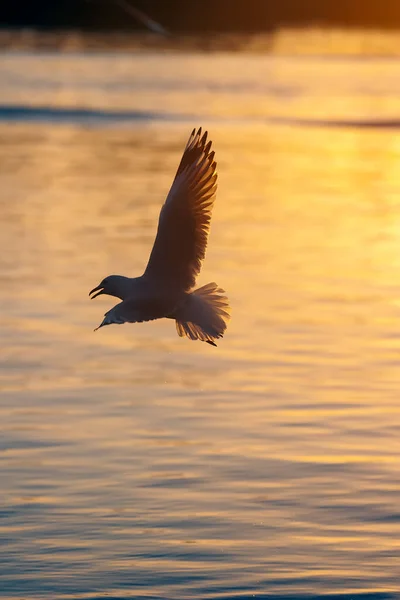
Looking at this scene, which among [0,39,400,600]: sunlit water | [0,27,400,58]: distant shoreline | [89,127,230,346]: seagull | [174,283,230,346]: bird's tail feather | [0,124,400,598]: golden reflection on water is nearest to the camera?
[0,39,400,600]: sunlit water

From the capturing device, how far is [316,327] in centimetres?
1727

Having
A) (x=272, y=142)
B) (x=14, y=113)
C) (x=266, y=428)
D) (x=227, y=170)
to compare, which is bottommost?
(x=266, y=428)

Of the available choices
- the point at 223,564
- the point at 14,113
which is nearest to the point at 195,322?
the point at 223,564

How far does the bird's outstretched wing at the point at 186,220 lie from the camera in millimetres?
11125

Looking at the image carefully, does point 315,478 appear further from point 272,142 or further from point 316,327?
point 272,142

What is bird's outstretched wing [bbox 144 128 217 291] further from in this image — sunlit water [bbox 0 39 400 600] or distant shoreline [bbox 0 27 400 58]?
distant shoreline [bbox 0 27 400 58]

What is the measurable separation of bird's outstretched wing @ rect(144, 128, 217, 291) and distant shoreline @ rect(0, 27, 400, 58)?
66.6 metres

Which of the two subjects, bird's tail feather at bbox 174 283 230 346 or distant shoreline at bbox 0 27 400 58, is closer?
bird's tail feather at bbox 174 283 230 346

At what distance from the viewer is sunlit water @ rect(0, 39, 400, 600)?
34.5ft

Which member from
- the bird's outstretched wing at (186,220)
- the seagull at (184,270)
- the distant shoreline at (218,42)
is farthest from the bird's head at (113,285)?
the distant shoreline at (218,42)

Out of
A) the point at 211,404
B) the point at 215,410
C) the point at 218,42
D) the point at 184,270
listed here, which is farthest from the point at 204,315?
the point at 218,42

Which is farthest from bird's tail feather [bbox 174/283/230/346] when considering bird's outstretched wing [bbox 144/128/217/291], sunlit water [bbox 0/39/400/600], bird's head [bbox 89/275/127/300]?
sunlit water [bbox 0/39/400/600]

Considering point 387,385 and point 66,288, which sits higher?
point 66,288

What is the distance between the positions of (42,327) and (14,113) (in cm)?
2868
